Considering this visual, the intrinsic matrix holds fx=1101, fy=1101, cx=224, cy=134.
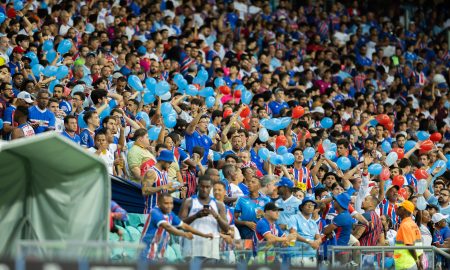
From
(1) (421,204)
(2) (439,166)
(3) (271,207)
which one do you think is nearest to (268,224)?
(3) (271,207)

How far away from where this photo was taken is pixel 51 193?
10.2 meters

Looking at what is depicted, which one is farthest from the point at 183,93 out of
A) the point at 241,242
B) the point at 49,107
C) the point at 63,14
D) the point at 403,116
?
the point at 241,242

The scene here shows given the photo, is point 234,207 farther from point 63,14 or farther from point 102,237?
point 63,14

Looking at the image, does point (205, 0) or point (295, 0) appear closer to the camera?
point (205, 0)

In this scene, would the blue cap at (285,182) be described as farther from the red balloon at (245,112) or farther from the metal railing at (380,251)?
the red balloon at (245,112)

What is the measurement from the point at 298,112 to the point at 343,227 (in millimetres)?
4674

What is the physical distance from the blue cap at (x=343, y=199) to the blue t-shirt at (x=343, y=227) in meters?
0.45

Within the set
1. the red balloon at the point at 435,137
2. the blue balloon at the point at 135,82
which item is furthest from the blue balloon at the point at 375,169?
the red balloon at the point at 435,137

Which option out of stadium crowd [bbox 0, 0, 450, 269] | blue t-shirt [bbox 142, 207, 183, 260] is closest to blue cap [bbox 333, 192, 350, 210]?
stadium crowd [bbox 0, 0, 450, 269]

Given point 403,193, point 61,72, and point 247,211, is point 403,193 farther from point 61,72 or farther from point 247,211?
point 61,72

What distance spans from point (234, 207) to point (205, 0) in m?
10.4

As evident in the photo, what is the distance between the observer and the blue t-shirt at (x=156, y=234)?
1027 cm

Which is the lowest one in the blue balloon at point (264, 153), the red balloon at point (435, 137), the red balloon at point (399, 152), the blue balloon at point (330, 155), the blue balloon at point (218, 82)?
the blue balloon at point (264, 153)

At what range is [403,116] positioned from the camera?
72.6 feet
